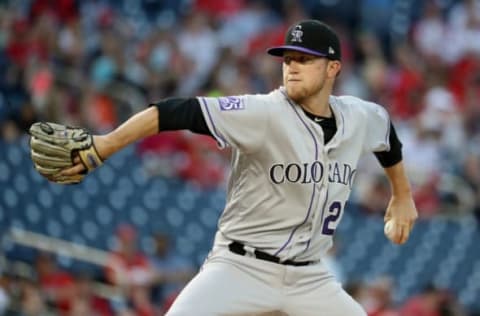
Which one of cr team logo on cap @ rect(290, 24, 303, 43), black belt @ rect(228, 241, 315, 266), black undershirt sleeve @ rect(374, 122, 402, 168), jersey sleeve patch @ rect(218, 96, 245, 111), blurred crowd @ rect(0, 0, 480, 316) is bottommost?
blurred crowd @ rect(0, 0, 480, 316)

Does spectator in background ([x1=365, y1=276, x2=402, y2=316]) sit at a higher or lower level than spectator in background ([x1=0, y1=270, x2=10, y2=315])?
higher

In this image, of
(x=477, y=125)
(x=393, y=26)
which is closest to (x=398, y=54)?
(x=393, y=26)

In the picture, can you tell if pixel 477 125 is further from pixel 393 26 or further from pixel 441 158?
pixel 393 26

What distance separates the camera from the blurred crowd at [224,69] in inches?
489

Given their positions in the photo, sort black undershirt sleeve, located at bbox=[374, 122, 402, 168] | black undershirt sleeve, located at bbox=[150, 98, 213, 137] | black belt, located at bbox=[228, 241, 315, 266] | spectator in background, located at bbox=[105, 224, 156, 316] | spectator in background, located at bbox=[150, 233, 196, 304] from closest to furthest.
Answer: black undershirt sleeve, located at bbox=[150, 98, 213, 137] → black belt, located at bbox=[228, 241, 315, 266] → black undershirt sleeve, located at bbox=[374, 122, 402, 168] → spectator in background, located at bbox=[105, 224, 156, 316] → spectator in background, located at bbox=[150, 233, 196, 304]

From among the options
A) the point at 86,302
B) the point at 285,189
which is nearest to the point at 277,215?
the point at 285,189

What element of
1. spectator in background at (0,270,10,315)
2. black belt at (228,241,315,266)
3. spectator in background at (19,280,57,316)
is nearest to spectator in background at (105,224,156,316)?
spectator in background at (19,280,57,316)

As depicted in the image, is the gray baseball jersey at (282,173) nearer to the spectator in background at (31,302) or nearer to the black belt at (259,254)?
the black belt at (259,254)

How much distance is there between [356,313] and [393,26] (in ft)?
31.1

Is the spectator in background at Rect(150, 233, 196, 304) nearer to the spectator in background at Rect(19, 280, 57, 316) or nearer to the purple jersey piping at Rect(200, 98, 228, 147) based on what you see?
the spectator in background at Rect(19, 280, 57, 316)

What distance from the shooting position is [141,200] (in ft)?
38.9

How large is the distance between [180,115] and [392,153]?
4.33ft

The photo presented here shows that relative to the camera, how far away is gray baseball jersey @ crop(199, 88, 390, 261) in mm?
5965

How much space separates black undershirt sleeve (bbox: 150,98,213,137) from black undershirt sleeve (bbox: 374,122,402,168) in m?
1.12
